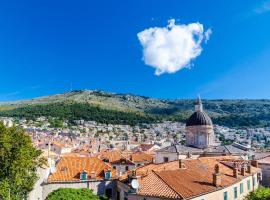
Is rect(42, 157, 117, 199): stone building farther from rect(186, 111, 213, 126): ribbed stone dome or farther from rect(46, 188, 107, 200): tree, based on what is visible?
rect(186, 111, 213, 126): ribbed stone dome

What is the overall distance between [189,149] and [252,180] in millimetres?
24338

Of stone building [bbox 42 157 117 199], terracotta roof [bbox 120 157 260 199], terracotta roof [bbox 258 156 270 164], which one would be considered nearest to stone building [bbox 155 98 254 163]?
terracotta roof [bbox 258 156 270 164]

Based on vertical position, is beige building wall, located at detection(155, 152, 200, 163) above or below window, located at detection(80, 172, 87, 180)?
above

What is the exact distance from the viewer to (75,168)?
153 feet

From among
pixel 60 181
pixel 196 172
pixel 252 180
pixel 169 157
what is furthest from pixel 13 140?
pixel 169 157

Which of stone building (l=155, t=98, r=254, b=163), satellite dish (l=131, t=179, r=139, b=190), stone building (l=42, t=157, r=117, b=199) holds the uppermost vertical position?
stone building (l=155, t=98, r=254, b=163)

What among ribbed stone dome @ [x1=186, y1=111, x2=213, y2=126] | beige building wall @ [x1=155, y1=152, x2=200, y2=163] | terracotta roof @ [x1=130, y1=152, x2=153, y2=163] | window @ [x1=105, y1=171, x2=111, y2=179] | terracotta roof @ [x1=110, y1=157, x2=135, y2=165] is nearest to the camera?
window @ [x1=105, y1=171, x2=111, y2=179]

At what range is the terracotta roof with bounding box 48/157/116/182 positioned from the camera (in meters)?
44.5

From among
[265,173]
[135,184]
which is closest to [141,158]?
[265,173]

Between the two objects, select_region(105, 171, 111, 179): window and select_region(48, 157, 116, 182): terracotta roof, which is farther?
select_region(105, 171, 111, 179): window

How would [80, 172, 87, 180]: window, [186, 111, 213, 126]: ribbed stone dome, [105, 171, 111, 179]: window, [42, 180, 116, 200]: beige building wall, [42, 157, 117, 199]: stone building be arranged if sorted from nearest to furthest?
[42, 180, 116, 200]: beige building wall < [42, 157, 117, 199]: stone building < [80, 172, 87, 180]: window < [105, 171, 111, 179]: window < [186, 111, 213, 126]: ribbed stone dome

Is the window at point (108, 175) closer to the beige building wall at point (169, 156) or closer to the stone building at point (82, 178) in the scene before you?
the stone building at point (82, 178)

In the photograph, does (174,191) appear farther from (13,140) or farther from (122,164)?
(122,164)

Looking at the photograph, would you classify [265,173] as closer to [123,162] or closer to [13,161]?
[123,162]
